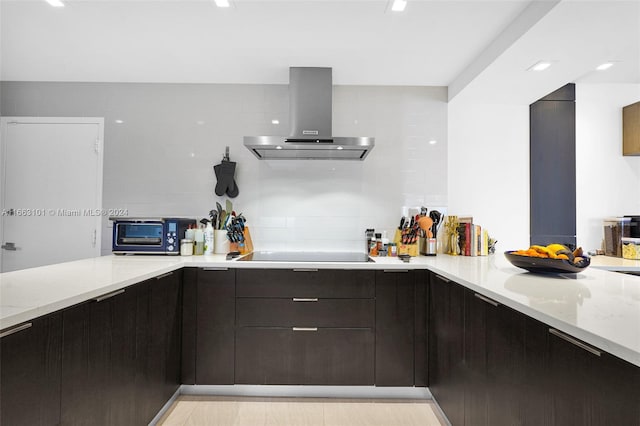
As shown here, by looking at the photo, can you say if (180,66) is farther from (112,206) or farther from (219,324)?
(219,324)

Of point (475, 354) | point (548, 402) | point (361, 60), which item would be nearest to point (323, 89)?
point (361, 60)

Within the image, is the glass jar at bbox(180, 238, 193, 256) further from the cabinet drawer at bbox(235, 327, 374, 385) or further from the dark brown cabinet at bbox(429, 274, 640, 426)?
the dark brown cabinet at bbox(429, 274, 640, 426)

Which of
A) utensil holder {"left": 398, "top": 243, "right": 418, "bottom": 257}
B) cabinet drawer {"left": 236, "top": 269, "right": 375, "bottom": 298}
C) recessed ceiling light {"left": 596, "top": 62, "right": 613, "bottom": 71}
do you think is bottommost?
cabinet drawer {"left": 236, "top": 269, "right": 375, "bottom": 298}

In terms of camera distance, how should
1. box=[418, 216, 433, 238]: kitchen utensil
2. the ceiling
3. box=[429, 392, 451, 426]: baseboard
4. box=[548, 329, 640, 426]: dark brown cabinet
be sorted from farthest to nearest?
box=[418, 216, 433, 238]: kitchen utensil < box=[429, 392, 451, 426]: baseboard < the ceiling < box=[548, 329, 640, 426]: dark brown cabinet

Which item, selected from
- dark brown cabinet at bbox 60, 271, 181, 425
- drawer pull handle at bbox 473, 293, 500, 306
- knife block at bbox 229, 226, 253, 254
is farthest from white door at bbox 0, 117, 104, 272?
drawer pull handle at bbox 473, 293, 500, 306

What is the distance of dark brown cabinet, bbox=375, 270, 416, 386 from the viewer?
7.25ft

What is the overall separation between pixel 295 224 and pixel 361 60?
1428 millimetres

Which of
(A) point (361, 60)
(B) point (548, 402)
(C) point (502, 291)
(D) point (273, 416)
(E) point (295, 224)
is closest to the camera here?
(B) point (548, 402)

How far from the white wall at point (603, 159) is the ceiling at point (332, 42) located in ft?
0.53

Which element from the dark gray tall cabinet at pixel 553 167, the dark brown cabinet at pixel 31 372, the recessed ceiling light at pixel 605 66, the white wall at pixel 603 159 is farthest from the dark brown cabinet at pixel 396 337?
the recessed ceiling light at pixel 605 66

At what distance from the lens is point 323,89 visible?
259 centimetres

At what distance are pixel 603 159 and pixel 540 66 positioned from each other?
1379 millimetres

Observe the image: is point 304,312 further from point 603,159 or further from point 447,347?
point 603,159

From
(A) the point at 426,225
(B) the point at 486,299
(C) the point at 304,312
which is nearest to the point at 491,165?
(A) the point at 426,225
